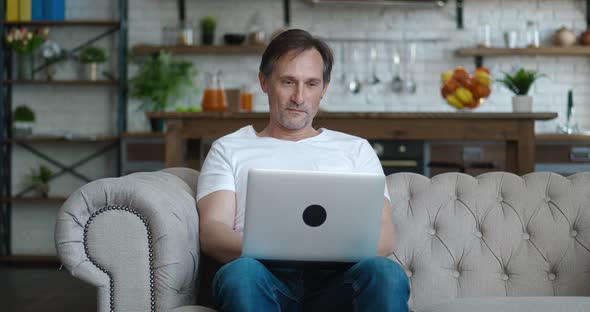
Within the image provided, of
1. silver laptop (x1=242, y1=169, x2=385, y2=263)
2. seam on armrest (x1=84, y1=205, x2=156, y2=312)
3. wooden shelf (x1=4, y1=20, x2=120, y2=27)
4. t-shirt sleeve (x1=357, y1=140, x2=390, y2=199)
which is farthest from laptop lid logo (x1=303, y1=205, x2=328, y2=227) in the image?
wooden shelf (x1=4, y1=20, x2=120, y2=27)

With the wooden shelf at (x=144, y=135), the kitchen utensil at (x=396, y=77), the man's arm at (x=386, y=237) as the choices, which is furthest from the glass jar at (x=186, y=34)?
the man's arm at (x=386, y=237)

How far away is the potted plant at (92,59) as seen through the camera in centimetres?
578

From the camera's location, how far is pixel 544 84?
233 inches

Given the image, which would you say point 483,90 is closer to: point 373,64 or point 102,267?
point 373,64

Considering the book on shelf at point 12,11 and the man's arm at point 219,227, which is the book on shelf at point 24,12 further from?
the man's arm at point 219,227

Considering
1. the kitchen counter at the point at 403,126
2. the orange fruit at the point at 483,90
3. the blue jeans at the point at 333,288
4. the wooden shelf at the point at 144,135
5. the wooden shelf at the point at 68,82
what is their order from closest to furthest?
the blue jeans at the point at 333,288
the kitchen counter at the point at 403,126
the orange fruit at the point at 483,90
the wooden shelf at the point at 144,135
the wooden shelf at the point at 68,82

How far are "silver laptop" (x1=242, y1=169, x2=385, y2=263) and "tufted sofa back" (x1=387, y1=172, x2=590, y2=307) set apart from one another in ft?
1.76

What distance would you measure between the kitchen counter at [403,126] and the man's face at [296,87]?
148 cm

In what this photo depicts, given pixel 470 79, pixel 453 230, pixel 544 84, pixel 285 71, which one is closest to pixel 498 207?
pixel 453 230

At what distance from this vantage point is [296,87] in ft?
7.23

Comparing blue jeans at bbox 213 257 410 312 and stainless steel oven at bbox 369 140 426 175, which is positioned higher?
stainless steel oven at bbox 369 140 426 175

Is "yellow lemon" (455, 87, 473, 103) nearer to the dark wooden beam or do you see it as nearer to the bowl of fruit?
the bowl of fruit

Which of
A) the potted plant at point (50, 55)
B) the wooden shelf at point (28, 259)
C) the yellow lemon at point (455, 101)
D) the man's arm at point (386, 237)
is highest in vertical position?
the potted plant at point (50, 55)

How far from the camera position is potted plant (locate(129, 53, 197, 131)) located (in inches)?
222
